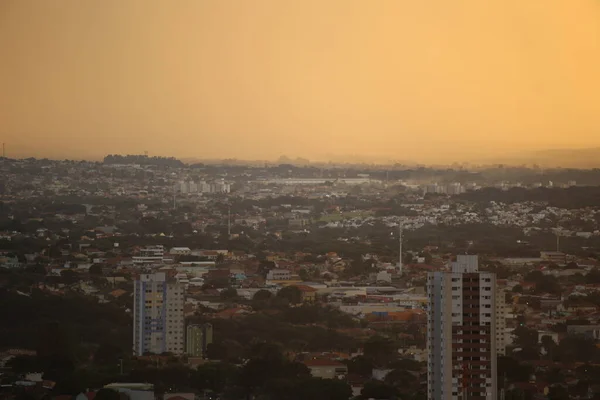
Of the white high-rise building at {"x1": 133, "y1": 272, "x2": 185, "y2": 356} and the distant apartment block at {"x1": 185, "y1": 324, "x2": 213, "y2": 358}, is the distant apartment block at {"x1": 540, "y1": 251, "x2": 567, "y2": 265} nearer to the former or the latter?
the white high-rise building at {"x1": 133, "y1": 272, "x2": 185, "y2": 356}

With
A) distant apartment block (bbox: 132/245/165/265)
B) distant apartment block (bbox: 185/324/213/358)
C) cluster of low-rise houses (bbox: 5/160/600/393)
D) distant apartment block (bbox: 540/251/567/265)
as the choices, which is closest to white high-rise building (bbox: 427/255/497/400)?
cluster of low-rise houses (bbox: 5/160/600/393)

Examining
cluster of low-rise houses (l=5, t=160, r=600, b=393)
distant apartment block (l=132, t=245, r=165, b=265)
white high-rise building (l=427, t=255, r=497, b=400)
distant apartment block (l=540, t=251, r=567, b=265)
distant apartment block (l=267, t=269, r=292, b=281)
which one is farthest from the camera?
distant apartment block (l=132, t=245, r=165, b=265)

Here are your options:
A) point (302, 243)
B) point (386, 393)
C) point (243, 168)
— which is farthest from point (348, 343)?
point (243, 168)

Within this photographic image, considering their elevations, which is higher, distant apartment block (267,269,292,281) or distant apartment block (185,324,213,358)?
distant apartment block (267,269,292,281)

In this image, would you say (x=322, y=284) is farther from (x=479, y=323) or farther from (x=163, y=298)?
(x=479, y=323)

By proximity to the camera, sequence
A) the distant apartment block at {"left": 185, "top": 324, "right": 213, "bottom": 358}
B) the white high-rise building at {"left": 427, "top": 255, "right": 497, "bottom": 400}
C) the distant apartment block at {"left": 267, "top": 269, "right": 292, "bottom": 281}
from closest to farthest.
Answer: the white high-rise building at {"left": 427, "top": 255, "right": 497, "bottom": 400} → the distant apartment block at {"left": 185, "top": 324, "right": 213, "bottom": 358} → the distant apartment block at {"left": 267, "top": 269, "right": 292, "bottom": 281}

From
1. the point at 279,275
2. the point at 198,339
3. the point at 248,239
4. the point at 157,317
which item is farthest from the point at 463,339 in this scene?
the point at 248,239

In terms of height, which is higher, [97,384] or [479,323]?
[479,323]
